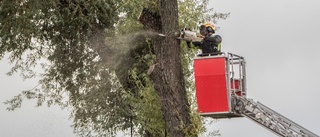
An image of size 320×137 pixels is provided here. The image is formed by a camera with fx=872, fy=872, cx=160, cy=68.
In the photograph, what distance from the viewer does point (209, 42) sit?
25.6 meters

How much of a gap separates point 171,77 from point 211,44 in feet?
6.55

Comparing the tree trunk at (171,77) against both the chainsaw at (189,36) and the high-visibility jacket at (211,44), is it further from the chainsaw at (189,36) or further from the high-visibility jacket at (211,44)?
the high-visibility jacket at (211,44)

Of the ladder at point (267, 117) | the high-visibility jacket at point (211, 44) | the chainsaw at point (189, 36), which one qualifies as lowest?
the ladder at point (267, 117)

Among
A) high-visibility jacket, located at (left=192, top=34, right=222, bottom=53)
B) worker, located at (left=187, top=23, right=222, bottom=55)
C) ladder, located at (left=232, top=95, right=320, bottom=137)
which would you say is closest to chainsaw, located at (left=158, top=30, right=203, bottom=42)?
worker, located at (left=187, top=23, right=222, bottom=55)

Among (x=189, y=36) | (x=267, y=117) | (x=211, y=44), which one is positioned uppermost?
(x=189, y=36)

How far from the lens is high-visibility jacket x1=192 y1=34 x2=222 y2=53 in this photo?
83.5 feet

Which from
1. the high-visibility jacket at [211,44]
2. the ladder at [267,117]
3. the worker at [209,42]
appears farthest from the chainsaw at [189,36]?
the ladder at [267,117]

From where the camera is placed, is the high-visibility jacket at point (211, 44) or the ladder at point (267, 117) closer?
the ladder at point (267, 117)

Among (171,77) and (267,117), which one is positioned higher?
(171,77)

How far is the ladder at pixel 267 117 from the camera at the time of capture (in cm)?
2433

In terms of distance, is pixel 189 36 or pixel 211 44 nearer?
pixel 211 44

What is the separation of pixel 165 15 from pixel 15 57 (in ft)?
32.7

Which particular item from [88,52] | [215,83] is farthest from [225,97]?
[88,52]

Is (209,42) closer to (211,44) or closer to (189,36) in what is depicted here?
(211,44)
